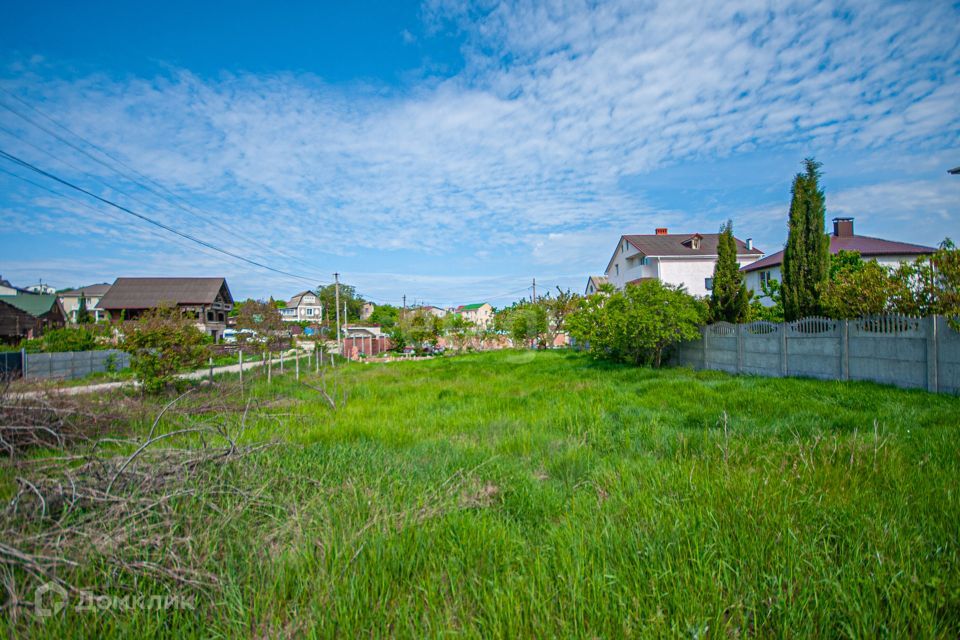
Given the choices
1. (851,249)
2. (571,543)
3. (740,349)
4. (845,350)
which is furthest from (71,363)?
(851,249)

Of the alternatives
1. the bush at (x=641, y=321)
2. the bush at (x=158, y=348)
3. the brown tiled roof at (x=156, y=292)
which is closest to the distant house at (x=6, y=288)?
the brown tiled roof at (x=156, y=292)

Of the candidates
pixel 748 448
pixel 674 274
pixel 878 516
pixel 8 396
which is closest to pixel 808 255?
pixel 748 448

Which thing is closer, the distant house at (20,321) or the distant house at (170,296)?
the distant house at (20,321)

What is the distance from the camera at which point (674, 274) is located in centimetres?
3081

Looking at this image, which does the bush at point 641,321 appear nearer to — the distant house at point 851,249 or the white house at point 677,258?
the distant house at point 851,249

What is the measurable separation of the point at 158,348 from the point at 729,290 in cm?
1630

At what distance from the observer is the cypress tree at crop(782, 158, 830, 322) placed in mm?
11766

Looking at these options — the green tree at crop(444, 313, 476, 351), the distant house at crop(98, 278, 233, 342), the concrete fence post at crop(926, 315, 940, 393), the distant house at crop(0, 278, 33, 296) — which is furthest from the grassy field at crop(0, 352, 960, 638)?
the distant house at crop(0, 278, 33, 296)

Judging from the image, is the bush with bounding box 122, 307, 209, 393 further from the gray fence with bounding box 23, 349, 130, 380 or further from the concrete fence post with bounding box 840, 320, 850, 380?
the concrete fence post with bounding box 840, 320, 850, 380

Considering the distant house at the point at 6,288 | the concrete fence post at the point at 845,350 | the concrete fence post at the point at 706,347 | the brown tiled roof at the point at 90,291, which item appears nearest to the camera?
the concrete fence post at the point at 845,350

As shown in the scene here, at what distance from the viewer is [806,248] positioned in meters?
12.0

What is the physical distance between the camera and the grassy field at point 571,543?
6.56ft

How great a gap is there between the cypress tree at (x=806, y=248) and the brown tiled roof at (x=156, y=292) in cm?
4553

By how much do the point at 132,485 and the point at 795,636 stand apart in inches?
154
